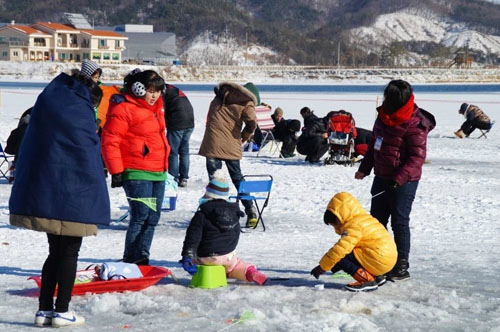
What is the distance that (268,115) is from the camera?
15281 mm

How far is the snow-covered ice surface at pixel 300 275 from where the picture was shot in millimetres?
4906

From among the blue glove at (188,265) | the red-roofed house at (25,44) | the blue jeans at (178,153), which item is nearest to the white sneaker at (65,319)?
the blue glove at (188,265)

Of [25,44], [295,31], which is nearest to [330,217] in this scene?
[25,44]

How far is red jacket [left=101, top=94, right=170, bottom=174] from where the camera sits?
19.4 feet

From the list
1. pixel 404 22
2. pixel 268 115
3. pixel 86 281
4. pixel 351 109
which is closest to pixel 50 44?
pixel 351 109

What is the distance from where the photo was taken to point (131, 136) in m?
5.98

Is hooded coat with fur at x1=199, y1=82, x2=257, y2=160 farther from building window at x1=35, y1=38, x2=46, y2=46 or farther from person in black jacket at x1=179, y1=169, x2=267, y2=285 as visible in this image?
building window at x1=35, y1=38, x2=46, y2=46

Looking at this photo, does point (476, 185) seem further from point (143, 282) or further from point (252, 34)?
point (252, 34)

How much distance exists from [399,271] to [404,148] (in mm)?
927

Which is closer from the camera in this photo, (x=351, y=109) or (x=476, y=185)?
(x=476, y=185)

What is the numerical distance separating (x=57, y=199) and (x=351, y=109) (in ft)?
84.8

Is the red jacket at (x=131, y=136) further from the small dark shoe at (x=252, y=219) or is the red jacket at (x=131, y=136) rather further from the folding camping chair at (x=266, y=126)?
the folding camping chair at (x=266, y=126)

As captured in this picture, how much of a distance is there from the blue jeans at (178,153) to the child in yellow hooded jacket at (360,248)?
528 cm

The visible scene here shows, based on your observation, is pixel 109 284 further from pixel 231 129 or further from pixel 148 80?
pixel 231 129
